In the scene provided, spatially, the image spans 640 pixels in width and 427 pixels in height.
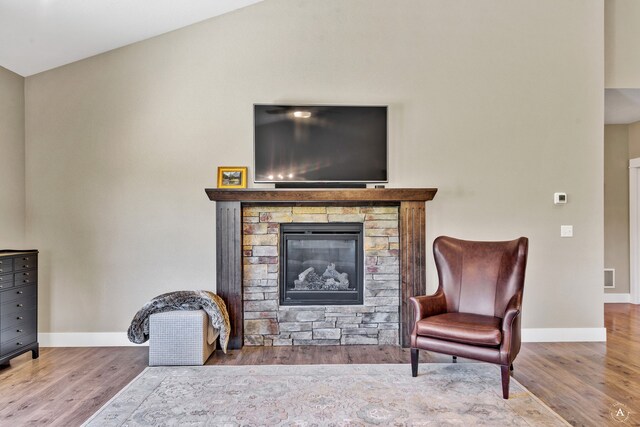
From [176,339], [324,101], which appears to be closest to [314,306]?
[176,339]

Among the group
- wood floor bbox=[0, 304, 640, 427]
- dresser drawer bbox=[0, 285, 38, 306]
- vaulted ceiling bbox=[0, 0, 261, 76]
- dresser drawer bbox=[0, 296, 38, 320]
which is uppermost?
vaulted ceiling bbox=[0, 0, 261, 76]

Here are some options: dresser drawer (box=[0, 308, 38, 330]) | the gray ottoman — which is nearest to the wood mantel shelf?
the gray ottoman

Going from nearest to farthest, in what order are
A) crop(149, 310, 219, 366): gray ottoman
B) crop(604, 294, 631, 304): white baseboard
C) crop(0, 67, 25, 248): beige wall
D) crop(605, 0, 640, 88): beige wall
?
crop(149, 310, 219, 366): gray ottoman
crop(0, 67, 25, 248): beige wall
crop(605, 0, 640, 88): beige wall
crop(604, 294, 631, 304): white baseboard

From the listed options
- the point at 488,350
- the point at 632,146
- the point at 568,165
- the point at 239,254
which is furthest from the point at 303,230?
the point at 632,146

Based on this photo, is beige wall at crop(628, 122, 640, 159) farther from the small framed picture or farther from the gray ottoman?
the gray ottoman

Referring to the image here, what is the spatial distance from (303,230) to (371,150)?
98 cm

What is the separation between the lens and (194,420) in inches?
85.4

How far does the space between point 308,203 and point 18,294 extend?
2.50 meters

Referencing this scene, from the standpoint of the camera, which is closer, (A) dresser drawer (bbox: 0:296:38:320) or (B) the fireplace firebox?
(A) dresser drawer (bbox: 0:296:38:320)

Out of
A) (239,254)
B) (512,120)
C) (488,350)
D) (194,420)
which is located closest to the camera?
(194,420)

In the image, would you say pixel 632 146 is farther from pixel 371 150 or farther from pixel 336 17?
pixel 336 17

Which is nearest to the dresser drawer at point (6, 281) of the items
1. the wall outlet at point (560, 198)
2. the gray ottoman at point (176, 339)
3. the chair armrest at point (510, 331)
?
the gray ottoman at point (176, 339)

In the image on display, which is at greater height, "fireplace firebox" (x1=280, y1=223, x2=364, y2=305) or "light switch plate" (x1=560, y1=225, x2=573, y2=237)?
"light switch plate" (x1=560, y1=225, x2=573, y2=237)

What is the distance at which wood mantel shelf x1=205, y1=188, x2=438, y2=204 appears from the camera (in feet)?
11.0
